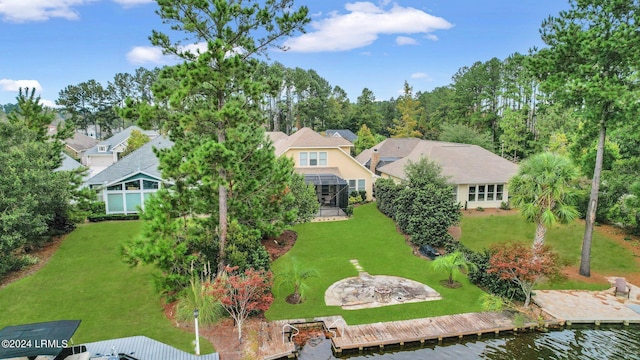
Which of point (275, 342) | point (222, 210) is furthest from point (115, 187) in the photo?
point (275, 342)

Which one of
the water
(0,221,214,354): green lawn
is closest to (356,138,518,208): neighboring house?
the water

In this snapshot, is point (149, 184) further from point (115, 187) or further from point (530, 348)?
point (530, 348)

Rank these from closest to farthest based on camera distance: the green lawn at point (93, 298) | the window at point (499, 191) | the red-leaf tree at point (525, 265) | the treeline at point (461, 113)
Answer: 1. the green lawn at point (93, 298)
2. the red-leaf tree at point (525, 265)
3. the treeline at point (461, 113)
4. the window at point (499, 191)

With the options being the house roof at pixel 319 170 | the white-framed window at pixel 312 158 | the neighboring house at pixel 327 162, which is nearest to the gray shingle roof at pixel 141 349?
the neighboring house at pixel 327 162

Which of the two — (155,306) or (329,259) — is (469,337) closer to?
(329,259)

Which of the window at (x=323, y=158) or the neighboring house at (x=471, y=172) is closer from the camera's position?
the neighboring house at (x=471, y=172)

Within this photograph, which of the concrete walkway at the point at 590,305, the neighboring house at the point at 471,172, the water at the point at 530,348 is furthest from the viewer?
the neighboring house at the point at 471,172

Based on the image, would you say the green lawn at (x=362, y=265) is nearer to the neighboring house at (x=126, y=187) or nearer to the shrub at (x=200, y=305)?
the shrub at (x=200, y=305)

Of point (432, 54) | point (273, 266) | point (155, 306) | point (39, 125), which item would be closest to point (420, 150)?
point (432, 54)
